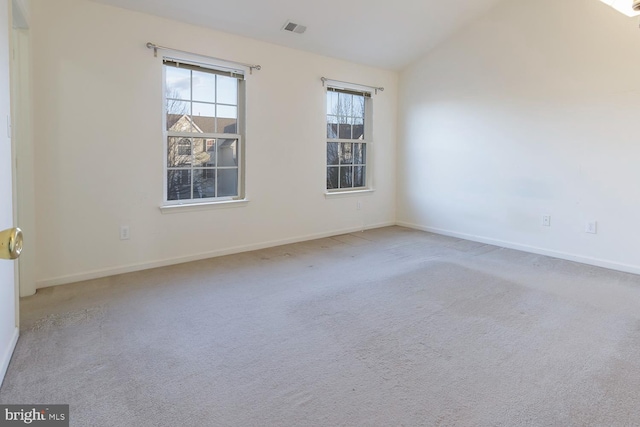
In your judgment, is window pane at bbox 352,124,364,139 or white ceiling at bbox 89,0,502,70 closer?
white ceiling at bbox 89,0,502,70

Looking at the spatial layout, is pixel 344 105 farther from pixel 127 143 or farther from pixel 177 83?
pixel 127 143

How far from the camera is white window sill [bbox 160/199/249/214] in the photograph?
372 centimetres

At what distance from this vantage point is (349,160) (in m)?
5.47

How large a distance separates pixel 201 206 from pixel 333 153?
210cm

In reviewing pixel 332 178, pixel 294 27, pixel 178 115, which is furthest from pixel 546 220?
pixel 178 115

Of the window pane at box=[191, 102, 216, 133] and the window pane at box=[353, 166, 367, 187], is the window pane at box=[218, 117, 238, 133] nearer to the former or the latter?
the window pane at box=[191, 102, 216, 133]

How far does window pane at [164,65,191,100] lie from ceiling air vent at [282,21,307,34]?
1.16 m

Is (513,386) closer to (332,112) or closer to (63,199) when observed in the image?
(63,199)

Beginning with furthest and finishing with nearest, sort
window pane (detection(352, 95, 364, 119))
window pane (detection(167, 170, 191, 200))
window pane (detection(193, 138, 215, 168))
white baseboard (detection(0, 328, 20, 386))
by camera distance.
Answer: window pane (detection(352, 95, 364, 119)), window pane (detection(193, 138, 215, 168)), window pane (detection(167, 170, 191, 200)), white baseboard (detection(0, 328, 20, 386))

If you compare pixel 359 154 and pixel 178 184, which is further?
pixel 359 154

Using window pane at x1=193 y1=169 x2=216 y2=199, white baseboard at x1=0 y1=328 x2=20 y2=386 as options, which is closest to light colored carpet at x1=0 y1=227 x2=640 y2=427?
white baseboard at x1=0 y1=328 x2=20 y2=386

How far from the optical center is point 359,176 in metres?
5.62

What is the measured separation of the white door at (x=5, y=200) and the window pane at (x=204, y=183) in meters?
1.93

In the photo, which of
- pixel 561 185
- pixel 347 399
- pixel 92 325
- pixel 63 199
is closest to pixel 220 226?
pixel 63 199
